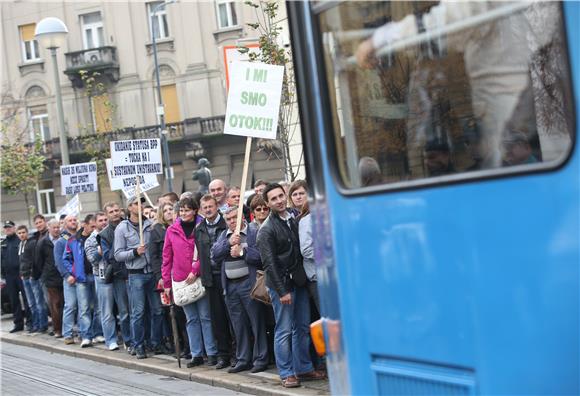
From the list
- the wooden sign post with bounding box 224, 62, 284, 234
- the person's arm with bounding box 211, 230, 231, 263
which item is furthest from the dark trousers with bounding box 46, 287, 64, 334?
the wooden sign post with bounding box 224, 62, 284, 234

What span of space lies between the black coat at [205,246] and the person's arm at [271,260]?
182 centimetres

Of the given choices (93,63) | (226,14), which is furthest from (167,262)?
(93,63)

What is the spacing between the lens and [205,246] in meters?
11.4

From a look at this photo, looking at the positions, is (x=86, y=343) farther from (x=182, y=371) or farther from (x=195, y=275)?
(x=195, y=275)

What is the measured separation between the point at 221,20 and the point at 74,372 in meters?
35.0

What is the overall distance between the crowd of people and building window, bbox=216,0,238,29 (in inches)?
1170

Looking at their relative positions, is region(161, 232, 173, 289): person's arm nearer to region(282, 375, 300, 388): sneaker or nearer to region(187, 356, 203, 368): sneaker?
region(187, 356, 203, 368): sneaker

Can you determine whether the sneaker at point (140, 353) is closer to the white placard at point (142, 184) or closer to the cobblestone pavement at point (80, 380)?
the cobblestone pavement at point (80, 380)

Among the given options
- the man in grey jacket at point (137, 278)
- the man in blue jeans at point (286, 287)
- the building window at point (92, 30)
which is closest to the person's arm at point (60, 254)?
the man in grey jacket at point (137, 278)

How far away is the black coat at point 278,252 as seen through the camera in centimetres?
943

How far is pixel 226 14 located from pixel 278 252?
124ft

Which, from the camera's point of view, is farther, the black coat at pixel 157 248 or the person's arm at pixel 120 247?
the person's arm at pixel 120 247

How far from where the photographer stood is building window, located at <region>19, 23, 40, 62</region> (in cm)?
4978

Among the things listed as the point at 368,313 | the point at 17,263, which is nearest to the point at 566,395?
the point at 368,313
